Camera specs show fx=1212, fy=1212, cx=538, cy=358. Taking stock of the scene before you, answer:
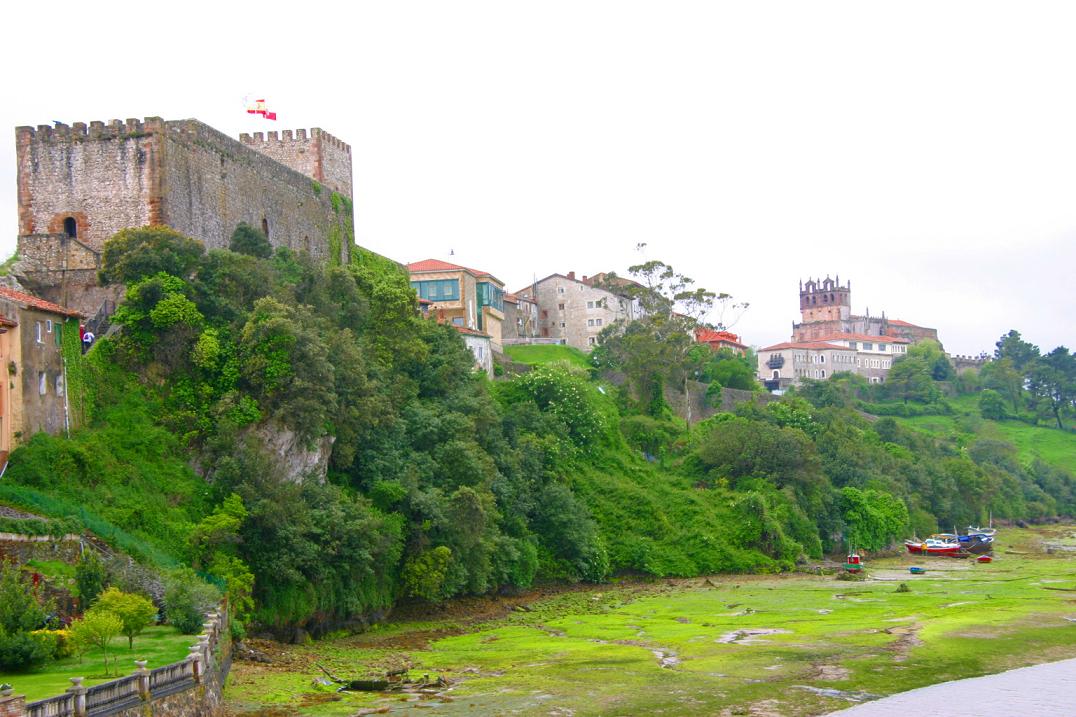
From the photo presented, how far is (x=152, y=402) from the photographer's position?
139ft

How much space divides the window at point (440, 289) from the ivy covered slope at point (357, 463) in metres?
10.6

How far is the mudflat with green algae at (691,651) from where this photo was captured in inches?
1188

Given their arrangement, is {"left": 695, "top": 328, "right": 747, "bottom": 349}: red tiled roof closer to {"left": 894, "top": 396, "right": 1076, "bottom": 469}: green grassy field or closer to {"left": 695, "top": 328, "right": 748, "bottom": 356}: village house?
{"left": 695, "top": 328, "right": 748, "bottom": 356}: village house

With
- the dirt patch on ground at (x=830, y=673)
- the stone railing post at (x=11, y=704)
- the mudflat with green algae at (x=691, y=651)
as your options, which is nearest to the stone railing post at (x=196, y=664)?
the mudflat with green algae at (x=691, y=651)

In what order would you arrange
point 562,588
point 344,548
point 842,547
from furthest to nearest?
point 842,547 → point 562,588 → point 344,548

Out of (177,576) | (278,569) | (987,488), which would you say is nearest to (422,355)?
(278,569)

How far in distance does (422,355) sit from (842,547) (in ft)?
99.2

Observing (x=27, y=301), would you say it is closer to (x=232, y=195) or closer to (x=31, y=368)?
(x=31, y=368)

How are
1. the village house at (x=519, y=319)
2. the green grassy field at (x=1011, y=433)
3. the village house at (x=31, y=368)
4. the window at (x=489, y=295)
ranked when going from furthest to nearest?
1. the green grassy field at (x=1011, y=433)
2. the village house at (x=519, y=319)
3. the window at (x=489, y=295)
4. the village house at (x=31, y=368)

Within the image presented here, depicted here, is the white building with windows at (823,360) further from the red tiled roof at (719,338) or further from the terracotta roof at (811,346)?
the red tiled roof at (719,338)

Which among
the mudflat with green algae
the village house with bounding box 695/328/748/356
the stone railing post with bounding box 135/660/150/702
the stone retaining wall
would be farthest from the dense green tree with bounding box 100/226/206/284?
the village house with bounding box 695/328/748/356

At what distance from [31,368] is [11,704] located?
19644mm

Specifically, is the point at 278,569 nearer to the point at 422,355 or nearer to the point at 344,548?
the point at 344,548

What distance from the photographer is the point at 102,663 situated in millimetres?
25031
